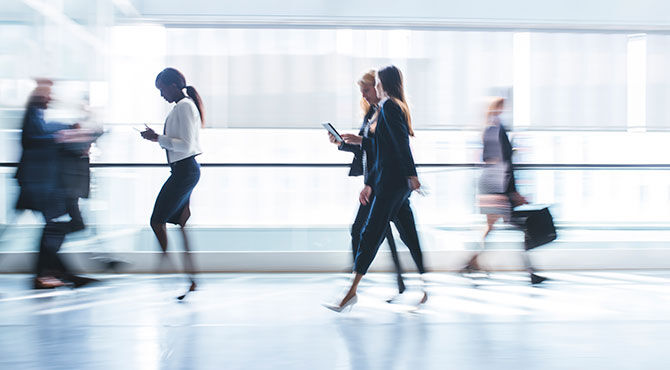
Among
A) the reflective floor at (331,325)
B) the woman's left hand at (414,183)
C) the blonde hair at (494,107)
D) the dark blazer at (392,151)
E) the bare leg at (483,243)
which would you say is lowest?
the reflective floor at (331,325)

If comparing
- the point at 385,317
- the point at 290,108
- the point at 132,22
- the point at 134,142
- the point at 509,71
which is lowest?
the point at 385,317

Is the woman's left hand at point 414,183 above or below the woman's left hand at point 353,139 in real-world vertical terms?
below

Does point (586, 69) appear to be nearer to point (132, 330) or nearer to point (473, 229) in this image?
point (473, 229)

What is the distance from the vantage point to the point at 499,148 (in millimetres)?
3715

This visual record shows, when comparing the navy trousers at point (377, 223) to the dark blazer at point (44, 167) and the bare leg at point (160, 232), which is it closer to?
the bare leg at point (160, 232)

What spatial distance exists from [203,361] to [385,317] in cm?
108

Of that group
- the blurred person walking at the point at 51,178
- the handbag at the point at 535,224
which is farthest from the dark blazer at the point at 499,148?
the blurred person walking at the point at 51,178

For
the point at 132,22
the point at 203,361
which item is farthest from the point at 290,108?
the point at 203,361

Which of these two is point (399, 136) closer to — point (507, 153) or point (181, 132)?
point (507, 153)

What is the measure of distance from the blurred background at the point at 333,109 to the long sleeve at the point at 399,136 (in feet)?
4.92

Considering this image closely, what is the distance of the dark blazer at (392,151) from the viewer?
117 inches

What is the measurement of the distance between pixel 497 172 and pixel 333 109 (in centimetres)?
144

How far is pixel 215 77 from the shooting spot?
4617 mm

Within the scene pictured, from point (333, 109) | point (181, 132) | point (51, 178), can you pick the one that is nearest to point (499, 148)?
point (333, 109)
